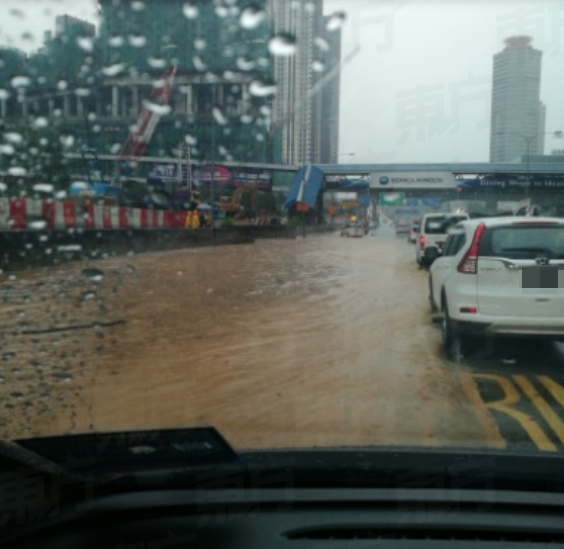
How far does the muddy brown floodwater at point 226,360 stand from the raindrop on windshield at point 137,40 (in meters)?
2.63

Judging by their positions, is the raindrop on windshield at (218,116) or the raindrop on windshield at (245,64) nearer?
the raindrop on windshield at (245,64)

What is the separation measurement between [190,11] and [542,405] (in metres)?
3.79

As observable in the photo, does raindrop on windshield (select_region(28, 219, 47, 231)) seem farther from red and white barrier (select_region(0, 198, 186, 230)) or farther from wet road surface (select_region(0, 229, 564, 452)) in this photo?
wet road surface (select_region(0, 229, 564, 452))

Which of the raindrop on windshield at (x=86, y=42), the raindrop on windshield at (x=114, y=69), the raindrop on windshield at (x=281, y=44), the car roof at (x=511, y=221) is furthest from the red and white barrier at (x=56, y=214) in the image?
the car roof at (x=511, y=221)

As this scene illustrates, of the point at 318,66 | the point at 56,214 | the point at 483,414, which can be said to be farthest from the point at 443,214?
the point at 483,414

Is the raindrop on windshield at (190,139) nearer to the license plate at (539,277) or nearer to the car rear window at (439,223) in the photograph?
the license plate at (539,277)

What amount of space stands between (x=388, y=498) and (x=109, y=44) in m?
3.80

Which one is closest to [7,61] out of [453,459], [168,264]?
[453,459]

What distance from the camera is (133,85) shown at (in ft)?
18.6

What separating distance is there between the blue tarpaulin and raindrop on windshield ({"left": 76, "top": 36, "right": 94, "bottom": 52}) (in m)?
3.43

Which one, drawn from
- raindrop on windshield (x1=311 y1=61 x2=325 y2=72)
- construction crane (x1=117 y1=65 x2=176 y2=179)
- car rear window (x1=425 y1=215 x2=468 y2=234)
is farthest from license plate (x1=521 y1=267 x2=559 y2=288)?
construction crane (x1=117 y1=65 x2=176 y2=179)

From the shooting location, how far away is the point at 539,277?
22.3 ft

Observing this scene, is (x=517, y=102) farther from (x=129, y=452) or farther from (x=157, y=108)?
(x=129, y=452)

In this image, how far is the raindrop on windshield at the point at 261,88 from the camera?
19.8ft
